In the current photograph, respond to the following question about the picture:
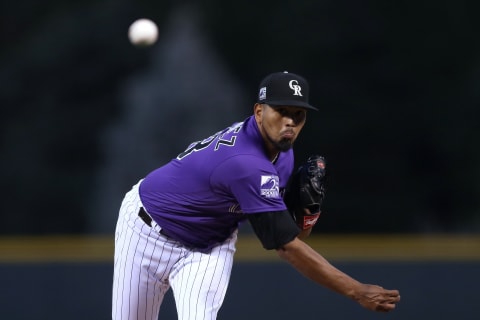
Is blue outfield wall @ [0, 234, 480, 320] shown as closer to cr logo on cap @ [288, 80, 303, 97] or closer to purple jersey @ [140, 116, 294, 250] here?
purple jersey @ [140, 116, 294, 250]

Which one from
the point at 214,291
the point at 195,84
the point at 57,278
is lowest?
the point at 57,278

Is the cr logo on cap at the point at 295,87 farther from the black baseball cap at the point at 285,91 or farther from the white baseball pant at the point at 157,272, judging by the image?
the white baseball pant at the point at 157,272

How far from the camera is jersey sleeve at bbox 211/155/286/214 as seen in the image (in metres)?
4.29

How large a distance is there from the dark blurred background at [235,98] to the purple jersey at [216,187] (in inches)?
161

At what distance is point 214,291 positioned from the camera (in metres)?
4.65

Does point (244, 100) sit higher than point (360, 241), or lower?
higher

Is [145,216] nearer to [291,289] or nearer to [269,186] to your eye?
[269,186]

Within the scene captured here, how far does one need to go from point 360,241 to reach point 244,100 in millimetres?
1960

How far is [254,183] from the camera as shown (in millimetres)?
4289

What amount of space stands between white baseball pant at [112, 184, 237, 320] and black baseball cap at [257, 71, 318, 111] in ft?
2.72

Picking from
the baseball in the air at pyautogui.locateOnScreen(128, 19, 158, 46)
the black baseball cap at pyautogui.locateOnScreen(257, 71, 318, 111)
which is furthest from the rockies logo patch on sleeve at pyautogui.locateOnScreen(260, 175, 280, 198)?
the baseball in the air at pyautogui.locateOnScreen(128, 19, 158, 46)

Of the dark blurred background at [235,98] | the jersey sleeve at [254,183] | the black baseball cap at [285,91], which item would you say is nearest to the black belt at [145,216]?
the jersey sleeve at [254,183]

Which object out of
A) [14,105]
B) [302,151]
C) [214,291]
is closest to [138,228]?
[214,291]

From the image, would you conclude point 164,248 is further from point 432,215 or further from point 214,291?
point 432,215
